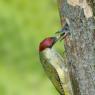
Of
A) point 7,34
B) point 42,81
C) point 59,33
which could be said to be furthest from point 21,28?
point 59,33

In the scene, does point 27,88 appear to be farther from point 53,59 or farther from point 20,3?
point 53,59

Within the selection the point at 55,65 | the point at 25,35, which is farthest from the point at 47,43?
the point at 25,35

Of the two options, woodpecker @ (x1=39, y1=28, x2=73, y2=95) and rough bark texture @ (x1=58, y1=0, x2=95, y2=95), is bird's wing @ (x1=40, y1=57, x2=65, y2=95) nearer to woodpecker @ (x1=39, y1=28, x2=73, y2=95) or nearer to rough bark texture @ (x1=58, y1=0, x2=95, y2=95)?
woodpecker @ (x1=39, y1=28, x2=73, y2=95)

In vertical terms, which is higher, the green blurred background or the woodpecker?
the woodpecker

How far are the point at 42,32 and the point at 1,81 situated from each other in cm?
139

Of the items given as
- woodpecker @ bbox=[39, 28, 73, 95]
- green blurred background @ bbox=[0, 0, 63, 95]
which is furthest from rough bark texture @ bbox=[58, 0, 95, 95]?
green blurred background @ bbox=[0, 0, 63, 95]

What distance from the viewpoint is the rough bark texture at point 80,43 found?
14.6ft

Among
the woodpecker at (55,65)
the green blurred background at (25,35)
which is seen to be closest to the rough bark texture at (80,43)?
the woodpecker at (55,65)

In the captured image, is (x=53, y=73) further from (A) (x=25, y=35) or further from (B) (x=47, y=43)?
(A) (x=25, y=35)

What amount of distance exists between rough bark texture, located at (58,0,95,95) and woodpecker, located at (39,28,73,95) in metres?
0.10

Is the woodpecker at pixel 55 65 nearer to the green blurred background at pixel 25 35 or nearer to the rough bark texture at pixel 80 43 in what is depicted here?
the rough bark texture at pixel 80 43

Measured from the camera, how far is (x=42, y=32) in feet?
35.1

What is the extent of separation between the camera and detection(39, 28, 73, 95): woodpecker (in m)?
4.39

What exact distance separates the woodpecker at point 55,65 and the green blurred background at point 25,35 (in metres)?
5.42
